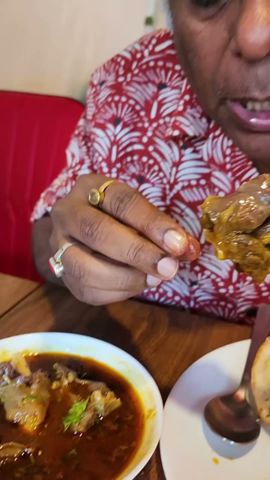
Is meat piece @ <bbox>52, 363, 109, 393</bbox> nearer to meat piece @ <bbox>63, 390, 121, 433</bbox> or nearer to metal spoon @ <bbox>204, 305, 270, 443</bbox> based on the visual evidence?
meat piece @ <bbox>63, 390, 121, 433</bbox>

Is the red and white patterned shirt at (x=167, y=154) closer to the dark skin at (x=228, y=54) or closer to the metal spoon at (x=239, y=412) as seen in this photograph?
the dark skin at (x=228, y=54)

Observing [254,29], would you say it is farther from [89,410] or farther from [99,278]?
[89,410]

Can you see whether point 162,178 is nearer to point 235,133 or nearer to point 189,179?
point 189,179

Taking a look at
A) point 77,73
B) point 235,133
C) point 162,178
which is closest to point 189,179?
point 162,178

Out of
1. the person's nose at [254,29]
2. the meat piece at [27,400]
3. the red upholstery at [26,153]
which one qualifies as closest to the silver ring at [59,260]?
the meat piece at [27,400]

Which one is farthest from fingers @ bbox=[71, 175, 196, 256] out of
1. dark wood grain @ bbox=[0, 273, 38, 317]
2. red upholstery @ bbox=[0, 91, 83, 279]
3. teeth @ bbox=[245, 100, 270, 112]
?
red upholstery @ bbox=[0, 91, 83, 279]

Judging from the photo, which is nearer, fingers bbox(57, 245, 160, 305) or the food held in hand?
the food held in hand

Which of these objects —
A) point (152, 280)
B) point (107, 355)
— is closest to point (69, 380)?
point (107, 355)

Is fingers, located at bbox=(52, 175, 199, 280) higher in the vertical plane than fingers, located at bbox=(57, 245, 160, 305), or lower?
higher
